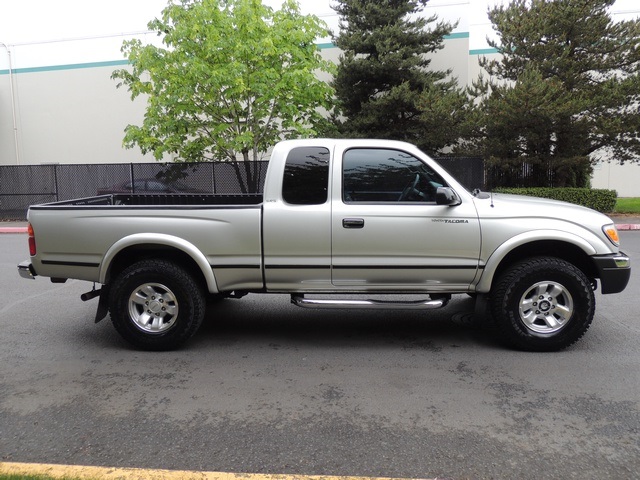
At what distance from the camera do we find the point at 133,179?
20422 mm

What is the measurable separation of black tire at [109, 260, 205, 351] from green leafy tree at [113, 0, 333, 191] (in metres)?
11.5

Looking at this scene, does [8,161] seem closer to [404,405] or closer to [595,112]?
[595,112]

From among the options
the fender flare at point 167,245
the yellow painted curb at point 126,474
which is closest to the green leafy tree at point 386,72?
the fender flare at point 167,245

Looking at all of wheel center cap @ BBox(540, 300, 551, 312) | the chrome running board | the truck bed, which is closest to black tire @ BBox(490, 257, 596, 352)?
wheel center cap @ BBox(540, 300, 551, 312)

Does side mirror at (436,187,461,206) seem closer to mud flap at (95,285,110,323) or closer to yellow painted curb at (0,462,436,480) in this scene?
yellow painted curb at (0,462,436,480)

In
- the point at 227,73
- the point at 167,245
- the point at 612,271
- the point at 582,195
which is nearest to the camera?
the point at 612,271

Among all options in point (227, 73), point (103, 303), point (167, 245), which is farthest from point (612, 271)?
point (227, 73)

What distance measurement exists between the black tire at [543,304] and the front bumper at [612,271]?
155mm

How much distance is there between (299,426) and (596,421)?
2011 mm

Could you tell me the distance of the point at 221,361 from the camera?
5.07m

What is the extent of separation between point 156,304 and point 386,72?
16476 millimetres

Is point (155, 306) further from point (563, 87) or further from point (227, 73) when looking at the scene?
point (563, 87)

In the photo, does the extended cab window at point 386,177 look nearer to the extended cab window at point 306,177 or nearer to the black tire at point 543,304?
the extended cab window at point 306,177

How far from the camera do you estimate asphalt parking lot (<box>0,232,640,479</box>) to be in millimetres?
3311
